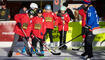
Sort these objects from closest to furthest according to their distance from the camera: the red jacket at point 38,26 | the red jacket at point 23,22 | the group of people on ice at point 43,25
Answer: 1. the group of people on ice at point 43,25
2. the red jacket at point 23,22
3. the red jacket at point 38,26

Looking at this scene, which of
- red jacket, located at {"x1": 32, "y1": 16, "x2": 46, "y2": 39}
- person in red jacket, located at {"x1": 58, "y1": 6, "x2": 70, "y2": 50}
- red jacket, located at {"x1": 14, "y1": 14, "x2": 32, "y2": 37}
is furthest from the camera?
person in red jacket, located at {"x1": 58, "y1": 6, "x2": 70, "y2": 50}

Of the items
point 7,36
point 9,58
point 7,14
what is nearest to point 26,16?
point 9,58

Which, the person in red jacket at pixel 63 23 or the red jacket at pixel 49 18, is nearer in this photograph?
the red jacket at pixel 49 18

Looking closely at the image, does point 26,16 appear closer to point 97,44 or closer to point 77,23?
point 77,23

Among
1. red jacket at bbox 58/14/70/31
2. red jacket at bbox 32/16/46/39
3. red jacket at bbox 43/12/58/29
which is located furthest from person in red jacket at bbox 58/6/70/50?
red jacket at bbox 32/16/46/39

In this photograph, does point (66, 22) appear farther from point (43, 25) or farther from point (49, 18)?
point (43, 25)

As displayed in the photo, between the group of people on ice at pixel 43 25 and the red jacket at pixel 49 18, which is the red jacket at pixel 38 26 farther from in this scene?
the red jacket at pixel 49 18

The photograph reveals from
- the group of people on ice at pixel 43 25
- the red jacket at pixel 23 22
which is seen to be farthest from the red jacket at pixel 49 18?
the red jacket at pixel 23 22

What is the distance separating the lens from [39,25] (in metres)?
6.79

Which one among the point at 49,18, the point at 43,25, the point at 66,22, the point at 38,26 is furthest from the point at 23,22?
the point at 66,22

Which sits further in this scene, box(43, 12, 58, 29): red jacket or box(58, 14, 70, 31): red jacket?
box(58, 14, 70, 31): red jacket

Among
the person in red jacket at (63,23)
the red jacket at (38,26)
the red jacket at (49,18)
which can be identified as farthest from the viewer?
the person in red jacket at (63,23)

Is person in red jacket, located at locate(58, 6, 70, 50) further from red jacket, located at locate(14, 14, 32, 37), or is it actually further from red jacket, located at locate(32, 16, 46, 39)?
red jacket, located at locate(14, 14, 32, 37)

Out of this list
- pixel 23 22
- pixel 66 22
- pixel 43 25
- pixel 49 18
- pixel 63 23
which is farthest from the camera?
pixel 66 22
